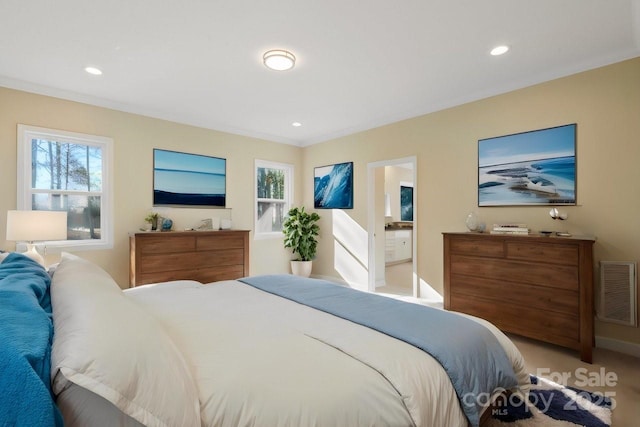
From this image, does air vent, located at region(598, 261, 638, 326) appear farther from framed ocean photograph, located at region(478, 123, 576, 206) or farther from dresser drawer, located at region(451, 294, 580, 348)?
framed ocean photograph, located at region(478, 123, 576, 206)

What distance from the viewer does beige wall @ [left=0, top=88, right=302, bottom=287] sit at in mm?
3371

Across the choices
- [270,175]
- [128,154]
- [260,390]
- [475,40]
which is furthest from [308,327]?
[270,175]

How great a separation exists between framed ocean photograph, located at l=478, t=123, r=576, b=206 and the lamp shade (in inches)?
183

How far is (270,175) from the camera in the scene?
5777mm

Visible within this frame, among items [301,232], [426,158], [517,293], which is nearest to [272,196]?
[301,232]

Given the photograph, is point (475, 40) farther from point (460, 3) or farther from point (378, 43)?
point (378, 43)

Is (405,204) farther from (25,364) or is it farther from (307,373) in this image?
(25,364)

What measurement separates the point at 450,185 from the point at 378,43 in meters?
2.11

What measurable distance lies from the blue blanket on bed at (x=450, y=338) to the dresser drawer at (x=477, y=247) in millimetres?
1656

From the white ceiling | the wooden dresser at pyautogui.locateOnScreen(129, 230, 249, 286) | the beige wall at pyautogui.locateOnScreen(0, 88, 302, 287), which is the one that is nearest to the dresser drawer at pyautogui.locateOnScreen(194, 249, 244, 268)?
the wooden dresser at pyautogui.locateOnScreen(129, 230, 249, 286)

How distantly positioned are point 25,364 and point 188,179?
4246 millimetres

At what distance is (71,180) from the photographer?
382 centimetres

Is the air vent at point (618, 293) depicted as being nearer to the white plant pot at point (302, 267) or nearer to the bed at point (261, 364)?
the bed at point (261, 364)

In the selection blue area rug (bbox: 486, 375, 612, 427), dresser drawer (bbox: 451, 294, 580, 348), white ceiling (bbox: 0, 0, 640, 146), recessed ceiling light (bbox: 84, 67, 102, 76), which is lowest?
blue area rug (bbox: 486, 375, 612, 427)
